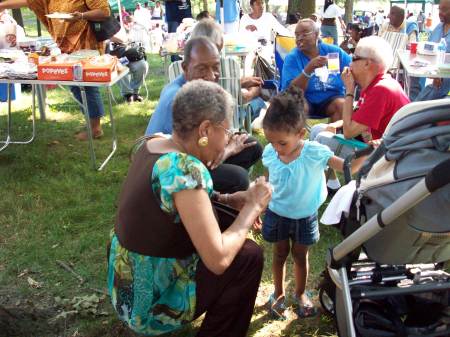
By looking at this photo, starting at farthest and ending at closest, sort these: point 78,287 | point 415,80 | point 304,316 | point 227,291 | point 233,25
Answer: point 233,25 < point 415,80 < point 78,287 < point 304,316 < point 227,291

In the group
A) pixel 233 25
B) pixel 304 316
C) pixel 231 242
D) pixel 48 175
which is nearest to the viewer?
pixel 231 242

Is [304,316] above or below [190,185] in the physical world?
below

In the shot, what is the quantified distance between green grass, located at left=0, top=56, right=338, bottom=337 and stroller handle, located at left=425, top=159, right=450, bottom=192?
4.17 feet

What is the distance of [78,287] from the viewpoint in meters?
3.08

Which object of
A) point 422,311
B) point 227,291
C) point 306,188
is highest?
point 306,188

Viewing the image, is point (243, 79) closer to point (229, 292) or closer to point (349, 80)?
point (349, 80)

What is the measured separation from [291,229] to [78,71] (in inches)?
106

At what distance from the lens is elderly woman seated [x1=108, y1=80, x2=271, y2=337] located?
1934 mm

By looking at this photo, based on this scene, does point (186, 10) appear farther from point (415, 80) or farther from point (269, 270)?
point (269, 270)

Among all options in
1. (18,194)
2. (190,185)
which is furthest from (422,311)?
(18,194)

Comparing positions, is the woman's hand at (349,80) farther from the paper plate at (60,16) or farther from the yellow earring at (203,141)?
the paper plate at (60,16)

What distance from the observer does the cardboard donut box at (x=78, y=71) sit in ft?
14.5

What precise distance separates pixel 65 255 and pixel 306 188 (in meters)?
1.78

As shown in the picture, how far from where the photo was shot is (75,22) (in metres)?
5.26
